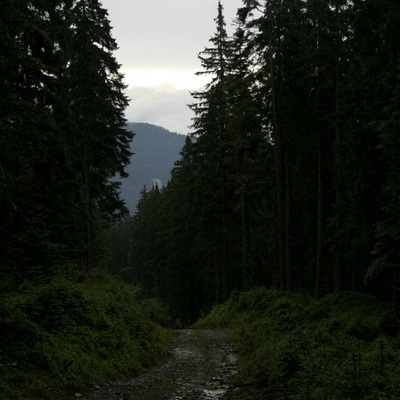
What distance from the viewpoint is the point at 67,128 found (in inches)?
568

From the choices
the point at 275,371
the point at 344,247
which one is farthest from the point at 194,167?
the point at 275,371

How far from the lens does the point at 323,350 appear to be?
10.1 meters

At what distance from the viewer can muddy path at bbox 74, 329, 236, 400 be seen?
1004 centimetres

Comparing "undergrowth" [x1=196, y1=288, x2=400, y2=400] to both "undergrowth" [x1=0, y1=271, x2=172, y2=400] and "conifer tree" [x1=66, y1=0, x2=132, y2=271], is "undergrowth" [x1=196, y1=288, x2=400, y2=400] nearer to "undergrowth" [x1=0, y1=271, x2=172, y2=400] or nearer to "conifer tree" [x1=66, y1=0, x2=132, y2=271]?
"undergrowth" [x1=0, y1=271, x2=172, y2=400]

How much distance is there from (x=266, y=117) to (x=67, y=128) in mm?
14122

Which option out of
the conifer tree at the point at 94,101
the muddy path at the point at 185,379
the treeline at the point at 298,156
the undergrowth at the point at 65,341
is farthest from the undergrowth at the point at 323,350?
the conifer tree at the point at 94,101

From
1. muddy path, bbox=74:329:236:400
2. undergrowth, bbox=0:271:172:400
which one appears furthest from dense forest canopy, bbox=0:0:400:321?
muddy path, bbox=74:329:236:400

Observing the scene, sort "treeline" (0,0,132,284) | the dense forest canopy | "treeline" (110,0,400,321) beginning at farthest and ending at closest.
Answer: "treeline" (110,0,400,321) → the dense forest canopy → "treeline" (0,0,132,284)

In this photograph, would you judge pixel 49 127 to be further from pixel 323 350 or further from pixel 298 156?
pixel 298 156

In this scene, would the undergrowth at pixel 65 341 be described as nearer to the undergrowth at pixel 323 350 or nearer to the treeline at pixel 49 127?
the treeline at pixel 49 127

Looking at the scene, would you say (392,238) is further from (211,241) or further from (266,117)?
(211,241)

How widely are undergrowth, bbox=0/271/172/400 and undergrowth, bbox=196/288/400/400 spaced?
3.54 metres

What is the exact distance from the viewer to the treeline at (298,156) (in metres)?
14.8

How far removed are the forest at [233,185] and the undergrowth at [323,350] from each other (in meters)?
0.08
